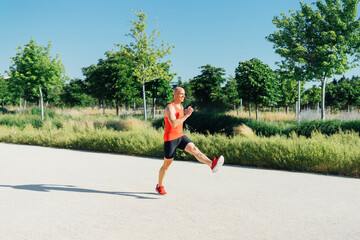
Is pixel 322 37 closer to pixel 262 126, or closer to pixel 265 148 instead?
pixel 262 126

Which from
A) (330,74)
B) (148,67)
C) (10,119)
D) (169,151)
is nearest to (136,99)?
(148,67)

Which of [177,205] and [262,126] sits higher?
[262,126]

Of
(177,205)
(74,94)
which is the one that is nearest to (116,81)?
(74,94)

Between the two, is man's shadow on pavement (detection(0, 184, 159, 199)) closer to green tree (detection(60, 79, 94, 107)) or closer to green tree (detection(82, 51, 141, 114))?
green tree (detection(82, 51, 141, 114))

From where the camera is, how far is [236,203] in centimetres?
457

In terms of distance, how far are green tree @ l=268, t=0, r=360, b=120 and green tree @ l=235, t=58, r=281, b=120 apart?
7.50 m

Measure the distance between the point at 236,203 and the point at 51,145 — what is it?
32.1 feet

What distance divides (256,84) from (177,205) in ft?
77.2

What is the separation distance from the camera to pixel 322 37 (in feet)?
59.1

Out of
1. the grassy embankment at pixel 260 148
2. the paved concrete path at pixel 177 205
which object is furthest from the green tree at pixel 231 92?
the paved concrete path at pixel 177 205

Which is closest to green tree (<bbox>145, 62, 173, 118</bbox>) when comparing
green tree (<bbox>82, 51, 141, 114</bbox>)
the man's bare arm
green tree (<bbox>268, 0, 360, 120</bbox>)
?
green tree (<bbox>82, 51, 141, 114</bbox>)

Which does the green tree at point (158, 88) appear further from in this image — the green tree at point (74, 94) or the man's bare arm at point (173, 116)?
the man's bare arm at point (173, 116)

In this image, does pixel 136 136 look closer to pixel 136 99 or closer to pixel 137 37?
pixel 137 37

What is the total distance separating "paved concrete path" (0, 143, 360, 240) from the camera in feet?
11.6
